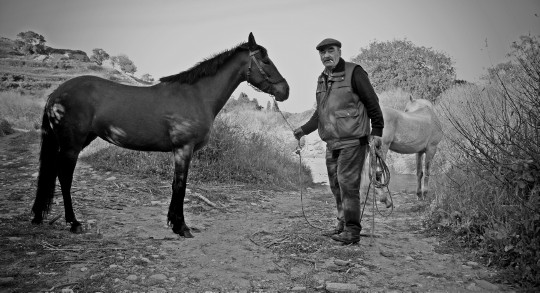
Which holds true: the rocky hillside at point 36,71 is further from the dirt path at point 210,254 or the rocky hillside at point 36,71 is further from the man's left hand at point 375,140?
the man's left hand at point 375,140

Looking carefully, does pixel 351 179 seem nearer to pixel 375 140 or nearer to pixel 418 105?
pixel 375 140

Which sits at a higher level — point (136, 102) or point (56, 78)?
point (56, 78)

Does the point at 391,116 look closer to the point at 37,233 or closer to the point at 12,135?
the point at 37,233

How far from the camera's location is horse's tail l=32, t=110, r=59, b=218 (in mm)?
4108

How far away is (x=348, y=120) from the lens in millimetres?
3869

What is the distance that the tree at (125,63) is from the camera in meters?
67.1

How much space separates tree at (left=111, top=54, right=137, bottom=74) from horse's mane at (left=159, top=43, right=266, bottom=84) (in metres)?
69.5

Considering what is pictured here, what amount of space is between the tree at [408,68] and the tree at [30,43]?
5180 cm

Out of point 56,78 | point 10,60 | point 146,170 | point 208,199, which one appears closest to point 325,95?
point 208,199

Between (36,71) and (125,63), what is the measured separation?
3200 centimetres

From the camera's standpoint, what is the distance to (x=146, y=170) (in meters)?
7.49

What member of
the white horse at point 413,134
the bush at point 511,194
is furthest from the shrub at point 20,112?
the bush at point 511,194

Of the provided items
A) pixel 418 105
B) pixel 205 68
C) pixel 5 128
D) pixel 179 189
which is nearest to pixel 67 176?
pixel 179 189

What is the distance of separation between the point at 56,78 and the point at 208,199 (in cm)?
3627
